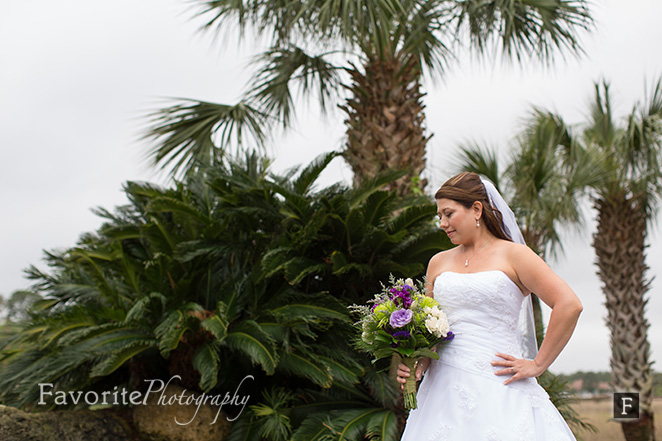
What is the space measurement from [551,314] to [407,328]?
2.29 feet

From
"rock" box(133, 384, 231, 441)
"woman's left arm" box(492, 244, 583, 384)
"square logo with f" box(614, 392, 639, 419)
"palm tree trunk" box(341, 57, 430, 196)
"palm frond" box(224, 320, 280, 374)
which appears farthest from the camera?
"square logo with f" box(614, 392, 639, 419)

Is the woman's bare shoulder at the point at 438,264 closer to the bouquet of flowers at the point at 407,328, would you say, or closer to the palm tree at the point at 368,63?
the bouquet of flowers at the point at 407,328

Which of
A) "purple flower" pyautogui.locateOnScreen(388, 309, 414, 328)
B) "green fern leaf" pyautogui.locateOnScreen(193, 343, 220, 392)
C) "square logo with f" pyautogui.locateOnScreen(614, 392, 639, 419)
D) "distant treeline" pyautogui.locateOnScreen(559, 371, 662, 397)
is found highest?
"purple flower" pyautogui.locateOnScreen(388, 309, 414, 328)

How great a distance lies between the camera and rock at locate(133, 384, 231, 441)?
636 cm

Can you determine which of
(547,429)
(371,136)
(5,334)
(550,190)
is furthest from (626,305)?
Result: (5,334)

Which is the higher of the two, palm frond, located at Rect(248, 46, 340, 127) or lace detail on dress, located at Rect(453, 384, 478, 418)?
palm frond, located at Rect(248, 46, 340, 127)

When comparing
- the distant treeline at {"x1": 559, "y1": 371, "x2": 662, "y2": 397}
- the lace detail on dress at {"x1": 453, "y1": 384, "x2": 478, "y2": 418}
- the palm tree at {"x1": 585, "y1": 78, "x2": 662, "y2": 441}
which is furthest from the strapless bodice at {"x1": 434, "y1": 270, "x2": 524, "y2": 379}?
the distant treeline at {"x1": 559, "y1": 371, "x2": 662, "y2": 397}

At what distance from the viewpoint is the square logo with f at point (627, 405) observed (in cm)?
1028

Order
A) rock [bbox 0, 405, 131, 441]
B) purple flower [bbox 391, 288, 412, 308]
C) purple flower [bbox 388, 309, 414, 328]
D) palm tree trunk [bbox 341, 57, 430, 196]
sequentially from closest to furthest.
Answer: purple flower [bbox 388, 309, 414, 328] → purple flower [bbox 391, 288, 412, 308] → rock [bbox 0, 405, 131, 441] → palm tree trunk [bbox 341, 57, 430, 196]

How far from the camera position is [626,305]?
35.7 feet

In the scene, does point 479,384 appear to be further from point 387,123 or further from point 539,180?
point 539,180

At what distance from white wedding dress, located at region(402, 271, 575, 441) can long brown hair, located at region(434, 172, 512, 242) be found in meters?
0.32

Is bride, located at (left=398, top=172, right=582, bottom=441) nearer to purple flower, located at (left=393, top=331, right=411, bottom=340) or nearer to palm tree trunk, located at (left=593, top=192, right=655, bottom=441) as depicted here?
purple flower, located at (left=393, top=331, right=411, bottom=340)

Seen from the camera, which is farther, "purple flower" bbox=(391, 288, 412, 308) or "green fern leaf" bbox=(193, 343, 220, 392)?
"green fern leaf" bbox=(193, 343, 220, 392)
